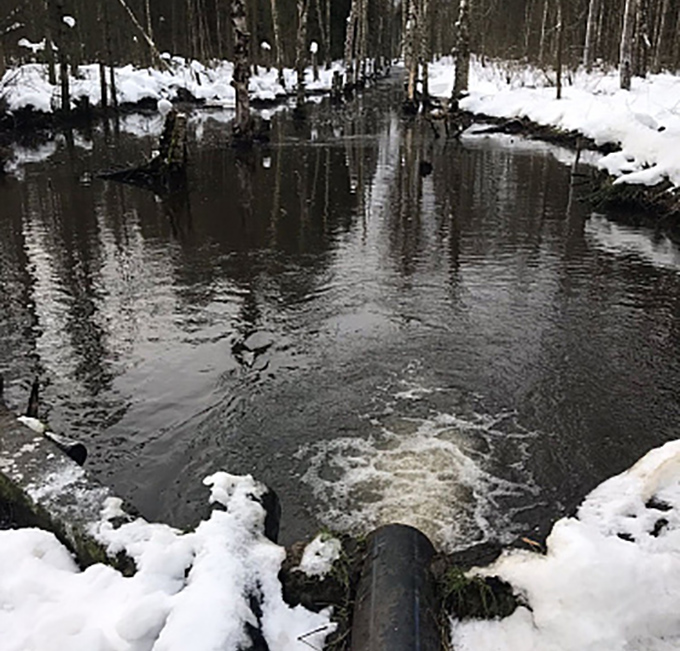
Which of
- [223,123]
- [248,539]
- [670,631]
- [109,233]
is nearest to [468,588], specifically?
[670,631]

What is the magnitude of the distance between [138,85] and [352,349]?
26159 mm

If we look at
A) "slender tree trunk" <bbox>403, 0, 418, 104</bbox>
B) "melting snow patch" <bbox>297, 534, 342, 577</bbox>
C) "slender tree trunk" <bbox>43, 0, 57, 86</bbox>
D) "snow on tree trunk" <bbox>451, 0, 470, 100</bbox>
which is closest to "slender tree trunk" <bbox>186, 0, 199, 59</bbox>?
"slender tree trunk" <bbox>403, 0, 418, 104</bbox>

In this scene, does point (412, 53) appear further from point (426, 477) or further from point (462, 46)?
point (426, 477)

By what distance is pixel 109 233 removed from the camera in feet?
30.7

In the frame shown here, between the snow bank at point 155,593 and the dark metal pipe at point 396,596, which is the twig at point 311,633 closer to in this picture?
the snow bank at point 155,593

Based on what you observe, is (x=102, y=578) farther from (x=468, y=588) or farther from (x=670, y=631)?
(x=670, y=631)

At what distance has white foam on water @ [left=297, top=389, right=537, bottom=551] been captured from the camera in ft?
12.4

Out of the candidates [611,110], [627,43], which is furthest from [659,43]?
[611,110]

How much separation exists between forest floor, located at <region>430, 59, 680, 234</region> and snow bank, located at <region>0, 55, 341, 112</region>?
31.7 ft

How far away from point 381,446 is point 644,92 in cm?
1861

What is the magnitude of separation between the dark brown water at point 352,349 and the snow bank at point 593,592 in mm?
765

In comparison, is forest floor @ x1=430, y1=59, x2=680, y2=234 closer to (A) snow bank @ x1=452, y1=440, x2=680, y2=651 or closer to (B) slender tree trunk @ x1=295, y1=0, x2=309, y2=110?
(B) slender tree trunk @ x1=295, y1=0, x2=309, y2=110

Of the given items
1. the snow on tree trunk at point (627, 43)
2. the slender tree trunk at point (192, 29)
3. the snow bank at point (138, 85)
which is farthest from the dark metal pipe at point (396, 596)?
the slender tree trunk at point (192, 29)

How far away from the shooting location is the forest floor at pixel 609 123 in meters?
10.4
